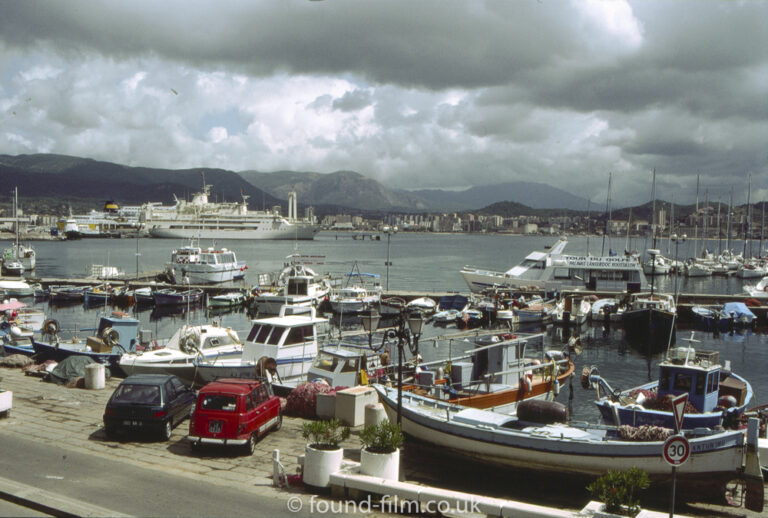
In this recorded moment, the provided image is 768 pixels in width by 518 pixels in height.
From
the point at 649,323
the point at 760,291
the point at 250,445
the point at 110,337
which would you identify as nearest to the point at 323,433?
the point at 250,445

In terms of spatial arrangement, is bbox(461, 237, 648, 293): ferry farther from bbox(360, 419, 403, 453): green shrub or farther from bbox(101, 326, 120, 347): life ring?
bbox(360, 419, 403, 453): green shrub

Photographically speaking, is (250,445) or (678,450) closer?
(678,450)

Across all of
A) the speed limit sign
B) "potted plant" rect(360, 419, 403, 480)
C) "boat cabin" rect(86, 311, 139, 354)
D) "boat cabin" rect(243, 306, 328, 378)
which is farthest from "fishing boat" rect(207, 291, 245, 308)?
the speed limit sign

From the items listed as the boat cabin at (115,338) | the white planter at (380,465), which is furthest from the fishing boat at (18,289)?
the white planter at (380,465)

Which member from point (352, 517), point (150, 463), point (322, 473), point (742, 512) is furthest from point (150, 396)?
point (742, 512)

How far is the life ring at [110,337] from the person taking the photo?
76.4ft

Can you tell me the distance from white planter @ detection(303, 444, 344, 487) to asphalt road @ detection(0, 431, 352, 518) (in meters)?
0.31

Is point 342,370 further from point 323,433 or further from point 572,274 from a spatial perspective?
point 572,274

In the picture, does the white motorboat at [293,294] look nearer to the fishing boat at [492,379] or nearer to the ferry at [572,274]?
the ferry at [572,274]

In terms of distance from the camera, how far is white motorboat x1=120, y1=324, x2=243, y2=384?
65.9 ft

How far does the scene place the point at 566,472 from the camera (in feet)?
39.4

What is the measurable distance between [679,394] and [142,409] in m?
13.2

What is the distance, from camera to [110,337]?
77.1 ft

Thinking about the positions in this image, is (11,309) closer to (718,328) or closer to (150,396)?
(150,396)
